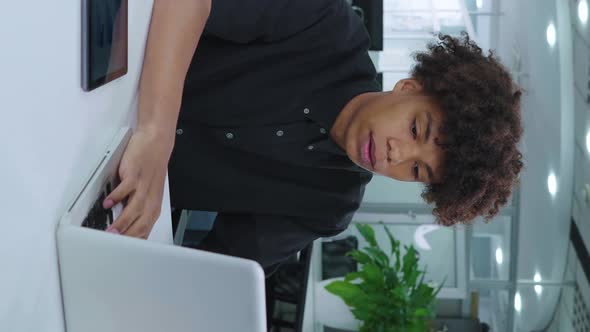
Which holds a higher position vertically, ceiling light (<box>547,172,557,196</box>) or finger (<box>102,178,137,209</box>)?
finger (<box>102,178,137,209</box>)

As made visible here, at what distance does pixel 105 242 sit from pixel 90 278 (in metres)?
0.04

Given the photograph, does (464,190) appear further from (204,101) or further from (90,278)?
(90,278)

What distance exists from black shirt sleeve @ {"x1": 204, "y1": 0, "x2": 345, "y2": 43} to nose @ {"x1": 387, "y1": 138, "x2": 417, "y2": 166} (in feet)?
0.86

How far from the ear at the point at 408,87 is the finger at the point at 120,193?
2.31 feet

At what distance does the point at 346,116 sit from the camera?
4.37 ft

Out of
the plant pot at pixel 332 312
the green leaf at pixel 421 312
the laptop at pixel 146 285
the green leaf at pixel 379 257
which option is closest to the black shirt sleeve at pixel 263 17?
the laptop at pixel 146 285

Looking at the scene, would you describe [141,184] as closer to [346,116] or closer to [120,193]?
[120,193]

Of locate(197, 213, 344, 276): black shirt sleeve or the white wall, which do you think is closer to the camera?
the white wall

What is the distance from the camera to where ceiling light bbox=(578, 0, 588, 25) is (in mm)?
2681

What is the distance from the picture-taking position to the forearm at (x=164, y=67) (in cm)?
79

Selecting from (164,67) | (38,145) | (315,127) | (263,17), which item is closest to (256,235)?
(315,127)

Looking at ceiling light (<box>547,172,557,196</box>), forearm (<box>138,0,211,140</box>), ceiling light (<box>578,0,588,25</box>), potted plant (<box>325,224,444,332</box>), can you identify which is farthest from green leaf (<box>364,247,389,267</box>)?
forearm (<box>138,0,211,140</box>)

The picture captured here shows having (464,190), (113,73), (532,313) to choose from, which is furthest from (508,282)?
(113,73)

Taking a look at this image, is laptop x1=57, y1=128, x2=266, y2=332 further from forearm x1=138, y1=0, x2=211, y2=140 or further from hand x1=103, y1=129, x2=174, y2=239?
forearm x1=138, y1=0, x2=211, y2=140
